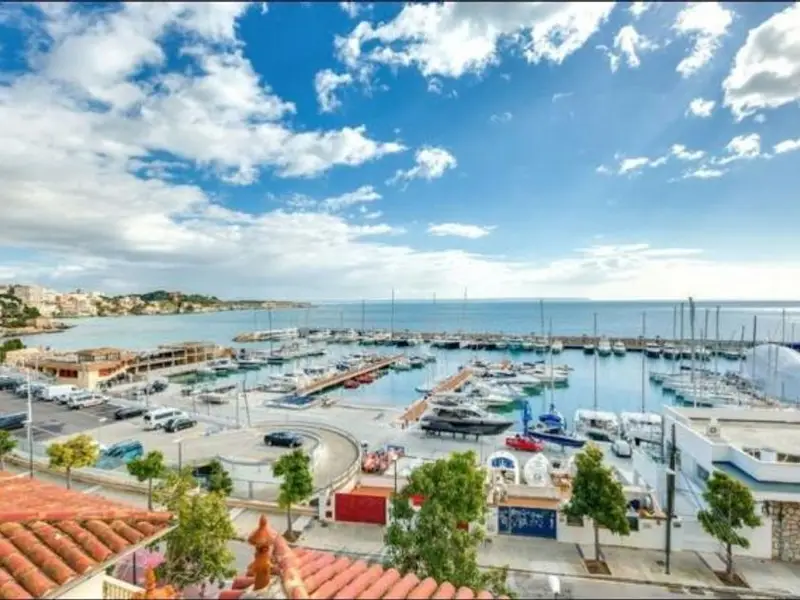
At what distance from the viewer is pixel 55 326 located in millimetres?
144000

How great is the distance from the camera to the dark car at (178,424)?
27.7m

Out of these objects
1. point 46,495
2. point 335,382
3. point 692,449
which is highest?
point 46,495

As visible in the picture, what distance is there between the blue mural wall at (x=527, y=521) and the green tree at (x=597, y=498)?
126cm

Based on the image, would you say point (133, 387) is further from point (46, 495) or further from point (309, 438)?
point (46, 495)

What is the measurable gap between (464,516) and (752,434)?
1386 cm

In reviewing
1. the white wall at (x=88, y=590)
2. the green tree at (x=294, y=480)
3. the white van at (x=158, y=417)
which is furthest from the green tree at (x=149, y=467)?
the white van at (x=158, y=417)

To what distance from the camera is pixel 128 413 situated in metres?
31.2

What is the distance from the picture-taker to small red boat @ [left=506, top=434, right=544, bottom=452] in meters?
27.0

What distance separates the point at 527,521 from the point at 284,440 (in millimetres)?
13188

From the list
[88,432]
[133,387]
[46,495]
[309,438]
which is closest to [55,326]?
[133,387]

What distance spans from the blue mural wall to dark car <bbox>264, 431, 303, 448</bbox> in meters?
11.8

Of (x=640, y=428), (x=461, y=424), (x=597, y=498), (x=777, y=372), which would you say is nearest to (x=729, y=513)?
(x=597, y=498)

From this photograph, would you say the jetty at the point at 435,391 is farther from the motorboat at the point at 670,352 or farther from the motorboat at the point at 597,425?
the motorboat at the point at 670,352

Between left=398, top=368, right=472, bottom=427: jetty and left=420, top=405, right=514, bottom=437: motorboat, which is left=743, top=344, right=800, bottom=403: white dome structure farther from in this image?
left=420, top=405, right=514, bottom=437: motorboat
